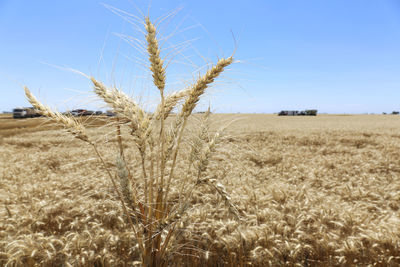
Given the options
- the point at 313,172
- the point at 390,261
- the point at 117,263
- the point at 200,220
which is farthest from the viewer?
the point at 313,172

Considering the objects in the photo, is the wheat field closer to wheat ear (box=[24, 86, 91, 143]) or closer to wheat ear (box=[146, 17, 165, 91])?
wheat ear (box=[24, 86, 91, 143])

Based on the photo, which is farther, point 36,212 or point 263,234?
point 36,212

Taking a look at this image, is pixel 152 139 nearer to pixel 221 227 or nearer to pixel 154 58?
pixel 154 58

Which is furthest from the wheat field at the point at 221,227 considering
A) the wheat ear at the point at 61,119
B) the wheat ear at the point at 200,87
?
the wheat ear at the point at 200,87

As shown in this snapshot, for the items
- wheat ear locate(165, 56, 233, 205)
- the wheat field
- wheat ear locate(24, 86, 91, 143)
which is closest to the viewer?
wheat ear locate(24, 86, 91, 143)

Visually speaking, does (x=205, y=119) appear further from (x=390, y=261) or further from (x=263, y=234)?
(x=390, y=261)

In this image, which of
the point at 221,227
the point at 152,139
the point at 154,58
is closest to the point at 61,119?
the point at 152,139

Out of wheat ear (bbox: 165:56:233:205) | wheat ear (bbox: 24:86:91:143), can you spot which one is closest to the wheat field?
wheat ear (bbox: 24:86:91:143)

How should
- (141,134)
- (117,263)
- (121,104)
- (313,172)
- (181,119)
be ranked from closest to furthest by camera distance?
(141,134) < (121,104) < (181,119) < (117,263) < (313,172)

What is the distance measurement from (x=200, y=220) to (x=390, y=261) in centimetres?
254

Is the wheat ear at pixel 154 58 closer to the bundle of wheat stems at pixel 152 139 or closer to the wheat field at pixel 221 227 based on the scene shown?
the bundle of wheat stems at pixel 152 139

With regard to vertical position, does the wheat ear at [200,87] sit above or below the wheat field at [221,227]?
above

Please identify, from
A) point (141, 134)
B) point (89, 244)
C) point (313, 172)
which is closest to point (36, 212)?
point (89, 244)

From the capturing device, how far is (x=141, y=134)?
173 cm
